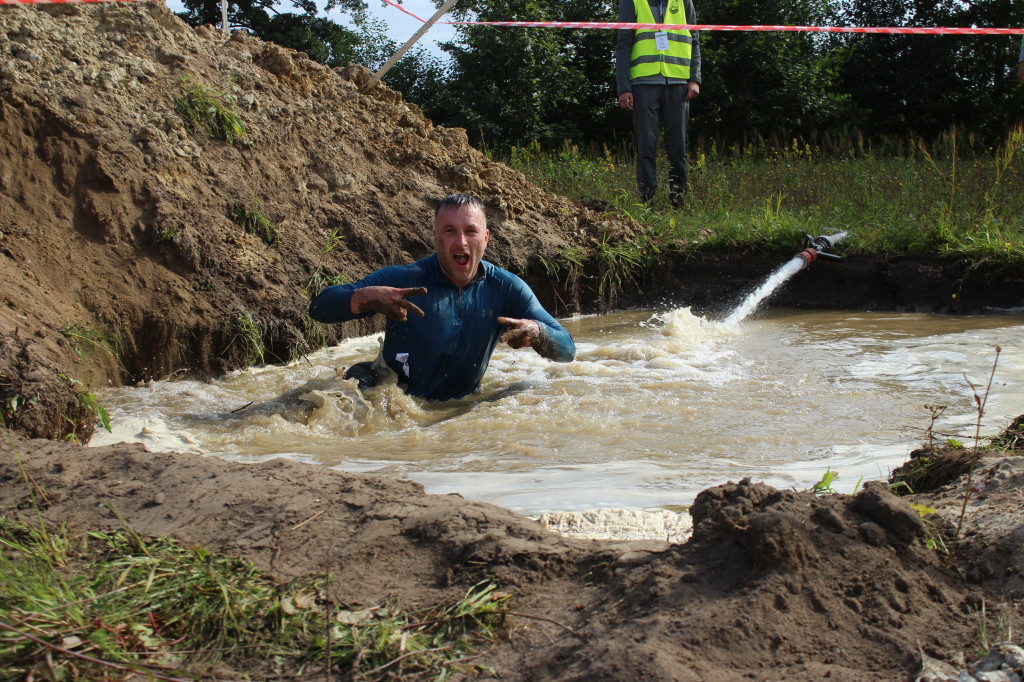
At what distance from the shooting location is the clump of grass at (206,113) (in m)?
6.34

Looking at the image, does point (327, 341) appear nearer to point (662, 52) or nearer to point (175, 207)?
point (175, 207)

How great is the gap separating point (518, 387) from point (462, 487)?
1829mm

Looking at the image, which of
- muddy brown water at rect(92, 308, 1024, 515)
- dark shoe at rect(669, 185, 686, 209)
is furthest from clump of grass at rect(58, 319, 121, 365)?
dark shoe at rect(669, 185, 686, 209)

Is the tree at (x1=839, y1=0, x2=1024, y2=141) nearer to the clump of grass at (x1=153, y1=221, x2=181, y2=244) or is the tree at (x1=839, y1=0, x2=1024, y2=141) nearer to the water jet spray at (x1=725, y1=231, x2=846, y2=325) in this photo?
the water jet spray at (x1=725, y1=231, x2=846, y2=325)

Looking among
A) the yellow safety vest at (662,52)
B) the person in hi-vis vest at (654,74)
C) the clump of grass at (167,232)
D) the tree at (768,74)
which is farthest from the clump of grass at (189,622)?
the tree at (768,74)

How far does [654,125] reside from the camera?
29.3ft

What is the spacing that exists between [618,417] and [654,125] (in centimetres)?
536

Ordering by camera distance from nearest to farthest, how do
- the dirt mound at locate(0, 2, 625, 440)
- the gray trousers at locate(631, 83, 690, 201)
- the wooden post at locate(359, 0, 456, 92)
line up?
the dirt mound at locate(0, 2, 625, 440) → the wooden post at locate(359, 0, 456, 92) → the gray trousers at locate(631, 83, 690, 201)

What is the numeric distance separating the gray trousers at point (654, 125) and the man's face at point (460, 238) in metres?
4.87

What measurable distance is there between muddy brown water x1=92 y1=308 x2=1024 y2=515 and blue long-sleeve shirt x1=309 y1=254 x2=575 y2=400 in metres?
0.19

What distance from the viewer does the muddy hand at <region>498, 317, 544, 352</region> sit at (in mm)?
4094

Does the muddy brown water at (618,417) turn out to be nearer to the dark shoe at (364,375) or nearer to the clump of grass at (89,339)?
the dark shoe at (364,375)

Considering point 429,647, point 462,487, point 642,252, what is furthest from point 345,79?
point 429,647

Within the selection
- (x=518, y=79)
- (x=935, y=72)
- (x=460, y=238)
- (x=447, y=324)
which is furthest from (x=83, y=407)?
(x=935, y=72)
